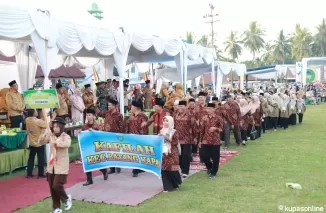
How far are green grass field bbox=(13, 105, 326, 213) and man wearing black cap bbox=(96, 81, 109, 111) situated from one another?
168 inches

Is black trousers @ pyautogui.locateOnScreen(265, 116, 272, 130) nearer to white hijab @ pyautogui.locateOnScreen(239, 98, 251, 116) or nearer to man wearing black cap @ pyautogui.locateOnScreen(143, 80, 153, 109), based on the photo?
white hijab @ pyautogui.locateOnScreen(239, 98, 251, 116)

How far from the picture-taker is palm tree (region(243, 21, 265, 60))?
70188 millimetres

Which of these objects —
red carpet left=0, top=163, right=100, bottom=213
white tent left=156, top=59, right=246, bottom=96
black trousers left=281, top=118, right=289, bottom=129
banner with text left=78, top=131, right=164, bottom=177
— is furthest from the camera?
white tent left=156, top=59, right=246, bottom=96

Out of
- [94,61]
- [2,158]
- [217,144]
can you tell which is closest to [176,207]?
[217,144]

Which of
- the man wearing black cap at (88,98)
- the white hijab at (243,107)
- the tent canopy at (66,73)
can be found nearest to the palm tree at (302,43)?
the tent canopy at (66,73)

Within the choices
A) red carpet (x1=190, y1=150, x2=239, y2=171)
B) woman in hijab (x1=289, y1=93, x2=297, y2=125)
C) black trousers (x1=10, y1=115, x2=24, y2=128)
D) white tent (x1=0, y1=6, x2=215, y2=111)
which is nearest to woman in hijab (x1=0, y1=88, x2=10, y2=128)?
black trousers (x1=10, y1=115, x2=24, y2=128)

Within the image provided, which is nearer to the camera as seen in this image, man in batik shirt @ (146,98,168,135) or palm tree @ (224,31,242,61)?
man in batik shirt @ (146,98,168,135)

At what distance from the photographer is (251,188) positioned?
6.78 m

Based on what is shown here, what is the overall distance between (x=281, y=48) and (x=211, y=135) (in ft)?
221

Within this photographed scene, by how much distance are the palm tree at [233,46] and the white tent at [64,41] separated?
56.6 metres

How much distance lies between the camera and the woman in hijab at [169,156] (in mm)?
6625

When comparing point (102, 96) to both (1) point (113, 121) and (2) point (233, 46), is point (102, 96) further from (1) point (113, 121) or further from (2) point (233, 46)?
(2) point (233, 46)

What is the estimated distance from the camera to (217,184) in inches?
282

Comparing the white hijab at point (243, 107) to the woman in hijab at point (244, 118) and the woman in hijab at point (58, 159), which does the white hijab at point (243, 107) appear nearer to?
the woman in hijab at point (244, 118)
